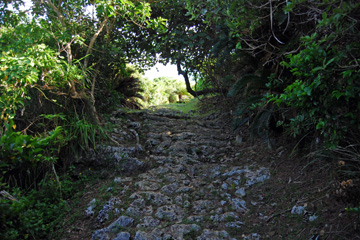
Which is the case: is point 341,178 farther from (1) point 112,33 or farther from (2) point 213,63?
(1) point 112,33

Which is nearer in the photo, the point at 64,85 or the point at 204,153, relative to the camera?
the point at 64,85

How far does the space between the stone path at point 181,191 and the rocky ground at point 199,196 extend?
0.01 metres

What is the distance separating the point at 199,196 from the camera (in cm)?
400

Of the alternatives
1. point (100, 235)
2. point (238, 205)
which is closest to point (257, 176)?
point (238, 205)

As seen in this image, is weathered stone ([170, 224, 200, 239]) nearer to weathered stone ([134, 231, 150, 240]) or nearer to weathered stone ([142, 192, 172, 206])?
weathered stone ([134, 231, 150, 240])

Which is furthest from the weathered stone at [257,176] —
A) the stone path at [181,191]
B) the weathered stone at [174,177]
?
the weathered stone at [174,177]

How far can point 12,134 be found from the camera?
3.61m

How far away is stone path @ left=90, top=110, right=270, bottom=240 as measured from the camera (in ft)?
10.7

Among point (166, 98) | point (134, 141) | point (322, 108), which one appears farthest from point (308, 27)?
point (166, 98)

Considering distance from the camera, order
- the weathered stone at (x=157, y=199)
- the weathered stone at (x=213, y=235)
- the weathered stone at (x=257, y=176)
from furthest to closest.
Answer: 1. the weathered stone at (x=257, y=176)
2. the weathered stone at (x=157, y=199)
3. the weathered stone at (x=213, y=235)

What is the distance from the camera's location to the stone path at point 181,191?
3264 millimetres

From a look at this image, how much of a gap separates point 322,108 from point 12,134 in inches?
150

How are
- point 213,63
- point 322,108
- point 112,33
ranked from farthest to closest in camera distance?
point 213,63, point 112,33, point 322,108

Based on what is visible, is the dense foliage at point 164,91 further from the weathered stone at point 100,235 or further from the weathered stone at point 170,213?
the weathered stone at point 100,235
